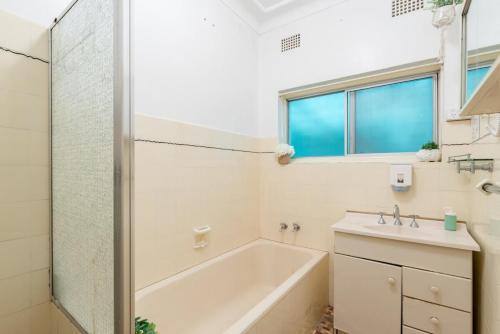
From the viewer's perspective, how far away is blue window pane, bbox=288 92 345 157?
2242 mm

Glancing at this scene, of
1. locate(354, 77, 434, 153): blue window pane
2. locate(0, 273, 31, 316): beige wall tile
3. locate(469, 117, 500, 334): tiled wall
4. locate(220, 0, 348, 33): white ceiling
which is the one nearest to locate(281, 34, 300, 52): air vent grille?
locate(220, 0, 348, 33): white ceiling

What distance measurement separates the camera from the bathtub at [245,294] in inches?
53.1

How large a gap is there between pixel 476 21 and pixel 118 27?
1.63m

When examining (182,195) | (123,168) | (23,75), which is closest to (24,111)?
(23,75)

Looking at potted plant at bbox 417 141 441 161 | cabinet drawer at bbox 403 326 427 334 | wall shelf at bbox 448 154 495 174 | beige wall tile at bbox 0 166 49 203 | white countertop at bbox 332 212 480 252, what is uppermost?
potted plant at bbox 417 141 441 161

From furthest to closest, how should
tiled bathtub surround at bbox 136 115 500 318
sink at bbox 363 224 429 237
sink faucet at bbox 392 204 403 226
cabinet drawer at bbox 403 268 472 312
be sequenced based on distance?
sink faucet at bbox 392 204 403 226, sink at bbox 363 224 429 237, tiled bathtub surround at bbox 136 115 500 318, cabinet drawer at bbox 403 268 472 312

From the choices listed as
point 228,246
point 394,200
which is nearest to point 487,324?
point 394,200

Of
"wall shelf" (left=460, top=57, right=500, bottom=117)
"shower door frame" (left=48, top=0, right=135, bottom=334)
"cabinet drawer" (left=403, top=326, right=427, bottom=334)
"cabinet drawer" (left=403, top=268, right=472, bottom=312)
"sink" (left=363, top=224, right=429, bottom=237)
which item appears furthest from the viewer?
"sink" (left=363, top=224, right=429, bottom=237)

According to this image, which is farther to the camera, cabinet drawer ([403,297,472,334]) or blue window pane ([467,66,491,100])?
cabinet drawer ([403,297,472,334])

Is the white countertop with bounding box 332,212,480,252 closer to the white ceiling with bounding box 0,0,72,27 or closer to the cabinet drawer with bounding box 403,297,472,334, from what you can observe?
the cabinet drawer with bounding box 403,297,472,334

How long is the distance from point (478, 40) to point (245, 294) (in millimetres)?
2295

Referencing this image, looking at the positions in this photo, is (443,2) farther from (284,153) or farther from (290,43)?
(284,153)

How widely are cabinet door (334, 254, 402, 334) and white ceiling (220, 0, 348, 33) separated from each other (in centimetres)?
217

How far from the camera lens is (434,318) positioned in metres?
1.32
